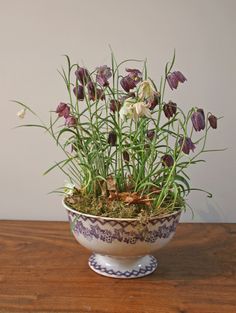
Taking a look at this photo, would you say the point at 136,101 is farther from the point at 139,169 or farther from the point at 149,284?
the point at 149,284

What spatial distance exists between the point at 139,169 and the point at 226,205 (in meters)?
0.48

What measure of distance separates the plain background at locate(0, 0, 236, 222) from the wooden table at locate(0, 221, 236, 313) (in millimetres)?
267

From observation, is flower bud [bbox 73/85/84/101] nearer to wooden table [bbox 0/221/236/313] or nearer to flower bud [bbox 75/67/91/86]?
flower bud [bbox 75/67/91/86]

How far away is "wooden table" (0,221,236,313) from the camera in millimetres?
833

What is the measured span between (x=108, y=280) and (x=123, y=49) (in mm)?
630

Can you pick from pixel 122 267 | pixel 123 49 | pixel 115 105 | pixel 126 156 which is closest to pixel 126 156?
pixel 126 156

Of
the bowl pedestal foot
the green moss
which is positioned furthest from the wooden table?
the green moss

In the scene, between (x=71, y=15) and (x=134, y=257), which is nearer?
(x=134, y=257)

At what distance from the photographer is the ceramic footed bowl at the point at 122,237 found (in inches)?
34.7

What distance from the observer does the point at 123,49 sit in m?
1.25

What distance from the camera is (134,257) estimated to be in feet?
3.05

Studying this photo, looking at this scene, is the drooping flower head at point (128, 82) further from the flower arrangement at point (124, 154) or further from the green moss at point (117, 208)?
the green moss at point (117, 208)

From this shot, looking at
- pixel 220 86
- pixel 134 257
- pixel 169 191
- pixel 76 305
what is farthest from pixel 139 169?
pixel 220 86

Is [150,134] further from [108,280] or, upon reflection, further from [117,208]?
[108,280]
